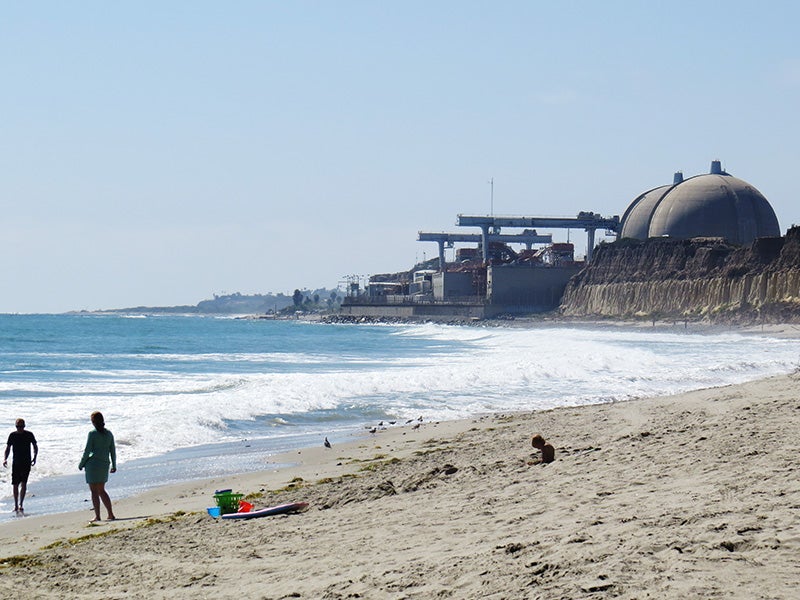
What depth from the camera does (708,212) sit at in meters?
114

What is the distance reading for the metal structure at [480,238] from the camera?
445 feet

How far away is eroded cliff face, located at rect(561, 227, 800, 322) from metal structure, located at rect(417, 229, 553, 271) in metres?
17.4

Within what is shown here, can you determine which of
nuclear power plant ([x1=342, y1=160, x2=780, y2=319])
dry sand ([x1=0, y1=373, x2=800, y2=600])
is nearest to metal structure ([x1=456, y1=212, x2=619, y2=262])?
nuclear power plant ([x1=342, y1=160, x2=780, y2=319])

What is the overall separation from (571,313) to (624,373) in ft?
260

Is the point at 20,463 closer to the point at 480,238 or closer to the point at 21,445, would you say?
the point at 21,445

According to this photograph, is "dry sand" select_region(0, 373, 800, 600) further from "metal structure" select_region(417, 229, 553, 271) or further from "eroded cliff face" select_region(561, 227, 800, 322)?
"metal structure" select_region(417, 229, 553, 271)

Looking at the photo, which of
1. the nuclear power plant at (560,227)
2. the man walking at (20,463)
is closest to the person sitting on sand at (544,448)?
the man walking at (20,463)

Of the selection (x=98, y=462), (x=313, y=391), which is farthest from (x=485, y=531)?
(x=313, y=391)

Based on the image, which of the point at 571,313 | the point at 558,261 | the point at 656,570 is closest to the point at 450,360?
the point at 656,570

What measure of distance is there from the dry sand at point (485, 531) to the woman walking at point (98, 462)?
11.6 inches

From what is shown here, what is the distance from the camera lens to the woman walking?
10.7m

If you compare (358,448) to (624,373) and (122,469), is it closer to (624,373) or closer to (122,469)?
(122,469)

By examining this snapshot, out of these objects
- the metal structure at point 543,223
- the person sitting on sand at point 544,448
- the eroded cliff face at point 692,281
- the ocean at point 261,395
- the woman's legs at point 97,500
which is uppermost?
the metal structure at point 543,223

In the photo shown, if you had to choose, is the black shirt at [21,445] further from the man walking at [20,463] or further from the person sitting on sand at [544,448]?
the person sitting on sand at [544,448]
